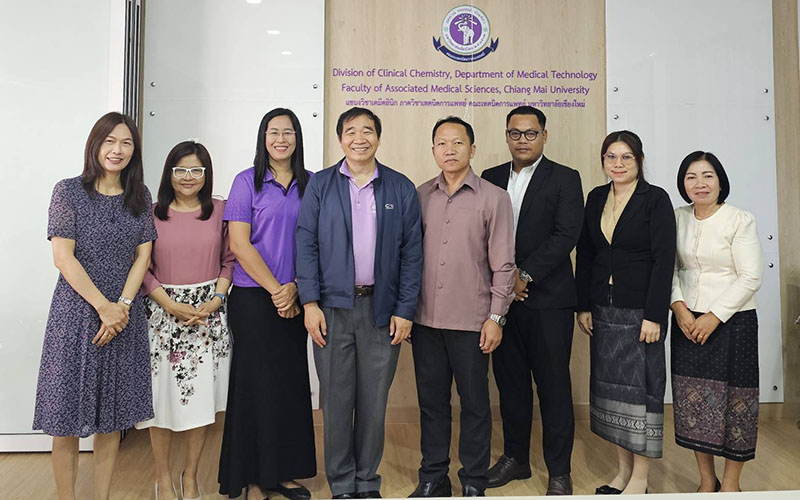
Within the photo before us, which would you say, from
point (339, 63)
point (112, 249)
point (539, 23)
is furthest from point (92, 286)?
point (539, 23)

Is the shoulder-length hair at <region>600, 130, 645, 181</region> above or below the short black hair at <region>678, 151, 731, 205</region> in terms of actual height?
above

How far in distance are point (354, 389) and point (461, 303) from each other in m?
0.59

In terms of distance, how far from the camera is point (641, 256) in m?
2.60

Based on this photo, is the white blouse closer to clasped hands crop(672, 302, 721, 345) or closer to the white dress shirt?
clasped hands crop(672, 302, 721, 345)

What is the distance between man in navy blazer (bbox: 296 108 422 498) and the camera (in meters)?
2.49

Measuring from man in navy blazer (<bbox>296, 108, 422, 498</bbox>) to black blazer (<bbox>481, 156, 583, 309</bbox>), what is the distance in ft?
1.79

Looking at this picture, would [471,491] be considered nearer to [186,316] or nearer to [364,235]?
[364,235]

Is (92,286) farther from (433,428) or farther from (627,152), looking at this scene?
(627,152)

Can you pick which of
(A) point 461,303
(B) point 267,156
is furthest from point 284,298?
(A) point 461,303

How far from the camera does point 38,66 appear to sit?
130 inches

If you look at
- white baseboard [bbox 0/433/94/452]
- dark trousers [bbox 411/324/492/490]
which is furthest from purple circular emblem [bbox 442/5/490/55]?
white baseboard [bbox 0/433/94/452]

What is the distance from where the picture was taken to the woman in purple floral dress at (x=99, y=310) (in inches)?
88.5

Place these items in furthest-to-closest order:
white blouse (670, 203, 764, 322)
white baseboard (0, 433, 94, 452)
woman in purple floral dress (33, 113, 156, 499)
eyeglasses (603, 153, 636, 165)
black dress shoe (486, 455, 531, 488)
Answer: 1. white baseboard (0, 433, 94, 452)
2. black dress shoe (486, 455, 531, 488)
3. eyeglasses (603, 153, 636, 165)
4. white blouse (670, 203, 764, 322)
5. woman in purple floral dress (33, 113, 156, 499)

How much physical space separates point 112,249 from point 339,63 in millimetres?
2004
